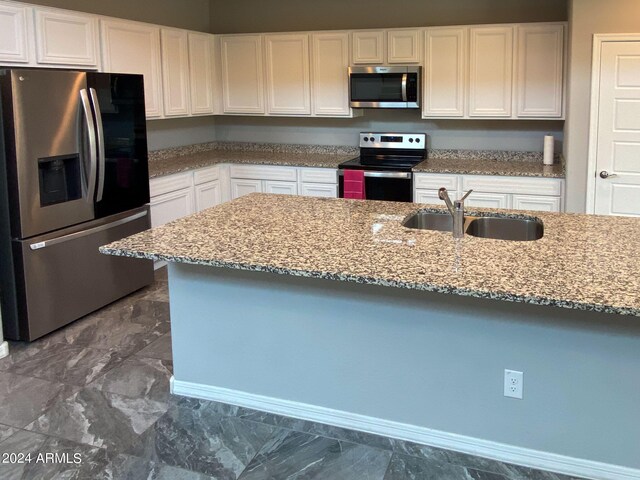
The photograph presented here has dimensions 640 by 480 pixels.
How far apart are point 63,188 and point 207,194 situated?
199cm

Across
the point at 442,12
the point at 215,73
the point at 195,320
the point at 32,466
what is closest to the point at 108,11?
the point at 215,73

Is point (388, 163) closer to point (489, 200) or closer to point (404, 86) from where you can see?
point (404, 86)

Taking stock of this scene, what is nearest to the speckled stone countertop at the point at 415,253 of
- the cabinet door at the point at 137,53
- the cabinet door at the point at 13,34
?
the cabinet door at the point at 13,34

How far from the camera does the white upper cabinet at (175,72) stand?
17.5 feet

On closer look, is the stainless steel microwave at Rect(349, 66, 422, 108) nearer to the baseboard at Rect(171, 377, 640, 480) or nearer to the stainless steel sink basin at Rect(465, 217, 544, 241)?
the stainless steel sink basin at Rect(465, 217, 544, 241)

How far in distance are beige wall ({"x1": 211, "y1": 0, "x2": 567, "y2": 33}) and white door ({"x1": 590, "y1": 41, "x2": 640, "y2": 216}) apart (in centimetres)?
100

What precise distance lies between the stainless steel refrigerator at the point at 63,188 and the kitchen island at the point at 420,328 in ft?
3.98

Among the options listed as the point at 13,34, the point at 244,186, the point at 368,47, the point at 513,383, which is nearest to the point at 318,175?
the point at 244,186

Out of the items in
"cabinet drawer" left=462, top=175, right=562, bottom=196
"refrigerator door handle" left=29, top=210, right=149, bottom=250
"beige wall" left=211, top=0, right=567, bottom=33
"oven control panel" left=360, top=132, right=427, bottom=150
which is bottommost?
"refrigerator door handle" left=29, top=210, right=149, bottom=250

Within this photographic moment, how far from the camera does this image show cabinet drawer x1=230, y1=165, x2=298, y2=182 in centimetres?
584

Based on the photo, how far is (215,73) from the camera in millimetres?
6164

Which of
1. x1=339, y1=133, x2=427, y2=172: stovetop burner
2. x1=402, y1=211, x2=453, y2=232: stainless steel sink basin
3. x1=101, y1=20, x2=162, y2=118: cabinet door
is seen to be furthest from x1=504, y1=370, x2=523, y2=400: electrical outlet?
x1=101, y1=20, x2=162, y2=118: cabinet door

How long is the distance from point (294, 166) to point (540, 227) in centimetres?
309

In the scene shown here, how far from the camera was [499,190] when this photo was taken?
508 cm
